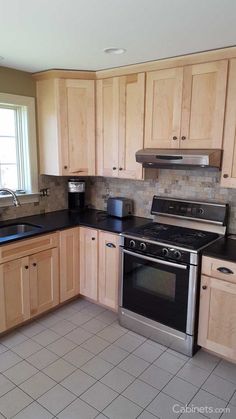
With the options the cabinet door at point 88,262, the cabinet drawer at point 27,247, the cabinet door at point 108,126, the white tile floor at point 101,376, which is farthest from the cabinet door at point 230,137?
the cabinet drawer at point 27,247

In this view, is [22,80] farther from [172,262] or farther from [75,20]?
[172,262]

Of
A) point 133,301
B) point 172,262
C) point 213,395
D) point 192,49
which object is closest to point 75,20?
point 192,49

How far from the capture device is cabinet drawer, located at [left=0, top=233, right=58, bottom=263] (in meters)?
2.46

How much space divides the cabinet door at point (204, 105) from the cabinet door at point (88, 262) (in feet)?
3.91

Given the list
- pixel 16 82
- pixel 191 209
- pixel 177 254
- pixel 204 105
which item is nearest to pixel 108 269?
pixel 177 254

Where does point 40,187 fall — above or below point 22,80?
below

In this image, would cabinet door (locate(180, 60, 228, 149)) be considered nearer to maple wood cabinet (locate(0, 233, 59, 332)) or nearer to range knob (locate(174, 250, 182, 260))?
range knob (locate(174, 250, 182, 260))

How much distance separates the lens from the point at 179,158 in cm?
238

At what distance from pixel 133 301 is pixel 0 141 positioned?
6.35 ft

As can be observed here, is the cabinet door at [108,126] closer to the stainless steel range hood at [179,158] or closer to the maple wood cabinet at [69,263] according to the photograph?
the stainless steel range hood at [179,158]

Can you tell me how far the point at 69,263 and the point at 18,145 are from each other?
1.29 m

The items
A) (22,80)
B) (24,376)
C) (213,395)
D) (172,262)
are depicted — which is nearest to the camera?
(213,395)

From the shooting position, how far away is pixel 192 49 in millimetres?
2266

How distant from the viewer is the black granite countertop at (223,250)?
2.16 meters
